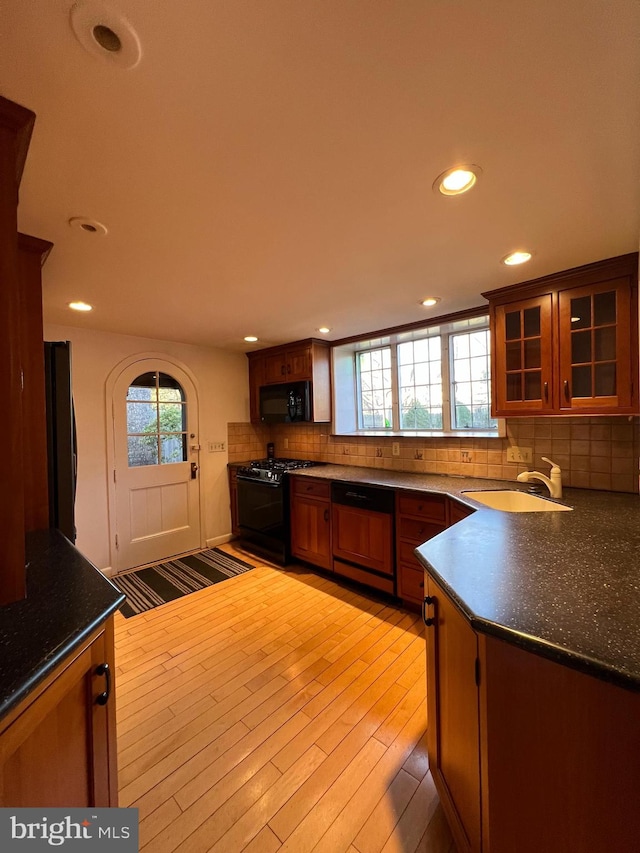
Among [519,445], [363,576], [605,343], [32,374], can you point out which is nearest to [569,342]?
[605,343]

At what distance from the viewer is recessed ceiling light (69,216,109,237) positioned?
1.40m

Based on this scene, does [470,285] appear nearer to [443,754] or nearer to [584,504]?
[584,504]

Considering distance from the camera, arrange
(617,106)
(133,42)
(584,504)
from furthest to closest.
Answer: (584,504) → (617,106) → (133,42)

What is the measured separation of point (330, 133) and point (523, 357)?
1.82 meters

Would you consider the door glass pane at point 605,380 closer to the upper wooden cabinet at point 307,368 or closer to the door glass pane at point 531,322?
the door glass pane at point 531,322

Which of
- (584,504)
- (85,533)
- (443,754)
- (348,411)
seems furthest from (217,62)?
(85,533)

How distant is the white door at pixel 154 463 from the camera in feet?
10.9

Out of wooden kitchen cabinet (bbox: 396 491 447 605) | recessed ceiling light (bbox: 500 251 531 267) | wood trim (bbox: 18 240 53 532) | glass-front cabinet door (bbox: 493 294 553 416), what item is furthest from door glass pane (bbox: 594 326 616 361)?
wood trim (bbox: 18 240 53 532)

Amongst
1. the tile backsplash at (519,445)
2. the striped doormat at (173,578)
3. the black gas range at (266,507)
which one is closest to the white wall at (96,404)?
the striped doormat at (173,578)

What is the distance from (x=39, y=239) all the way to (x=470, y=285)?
2341 mm

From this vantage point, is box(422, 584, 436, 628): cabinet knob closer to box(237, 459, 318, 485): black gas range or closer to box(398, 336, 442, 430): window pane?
box(398, 336, 442, 430): window pane

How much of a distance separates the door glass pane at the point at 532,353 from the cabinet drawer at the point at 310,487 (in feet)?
5.79

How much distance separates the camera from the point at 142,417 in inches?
137

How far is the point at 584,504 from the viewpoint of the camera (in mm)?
1883
